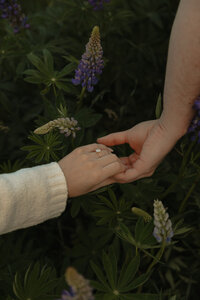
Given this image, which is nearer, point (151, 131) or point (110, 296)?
point (110, 296)

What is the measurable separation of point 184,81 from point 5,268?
951mm

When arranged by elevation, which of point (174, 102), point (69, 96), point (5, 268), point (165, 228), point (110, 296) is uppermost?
point (174, 102)

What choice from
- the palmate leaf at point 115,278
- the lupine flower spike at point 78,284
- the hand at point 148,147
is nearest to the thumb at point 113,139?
the hand at point 148,147

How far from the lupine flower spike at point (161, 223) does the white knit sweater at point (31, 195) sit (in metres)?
0.30

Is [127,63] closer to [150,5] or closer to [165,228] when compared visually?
[150,5]

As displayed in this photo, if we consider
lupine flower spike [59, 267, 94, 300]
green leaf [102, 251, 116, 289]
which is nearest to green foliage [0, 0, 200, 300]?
green leaf [102, 251, 116, 289]

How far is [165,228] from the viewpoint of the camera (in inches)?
37.7

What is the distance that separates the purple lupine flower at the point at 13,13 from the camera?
5.32 feet

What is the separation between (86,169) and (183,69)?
1.39ft

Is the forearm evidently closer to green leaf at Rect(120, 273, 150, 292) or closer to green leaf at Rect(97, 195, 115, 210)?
green leaf at Rect(97, 195, 115, 210)

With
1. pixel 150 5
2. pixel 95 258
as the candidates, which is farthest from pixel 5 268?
pixel 150 5

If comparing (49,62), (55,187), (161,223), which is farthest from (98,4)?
(161,223)

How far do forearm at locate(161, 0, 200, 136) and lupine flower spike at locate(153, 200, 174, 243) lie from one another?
383 mm

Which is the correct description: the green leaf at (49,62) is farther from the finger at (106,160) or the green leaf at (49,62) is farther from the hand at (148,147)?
the finger at (106,160)
